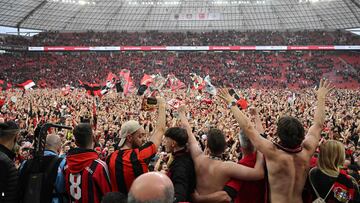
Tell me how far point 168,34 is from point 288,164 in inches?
2078

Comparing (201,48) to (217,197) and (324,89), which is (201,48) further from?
(217,197)

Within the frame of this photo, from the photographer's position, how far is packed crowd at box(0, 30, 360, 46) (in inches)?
1941

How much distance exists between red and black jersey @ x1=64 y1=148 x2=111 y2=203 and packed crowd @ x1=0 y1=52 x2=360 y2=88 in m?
41.4

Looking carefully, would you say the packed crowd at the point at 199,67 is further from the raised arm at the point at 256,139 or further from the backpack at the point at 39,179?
the backpack at the point at 39,179

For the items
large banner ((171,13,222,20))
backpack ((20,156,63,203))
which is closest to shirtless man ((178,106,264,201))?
backpack ((20,156,63,203))

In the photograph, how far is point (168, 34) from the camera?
54219 mm

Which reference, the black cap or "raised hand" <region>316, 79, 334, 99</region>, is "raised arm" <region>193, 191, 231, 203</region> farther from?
"raised hand" <region>316, 79, 334, 99</region>

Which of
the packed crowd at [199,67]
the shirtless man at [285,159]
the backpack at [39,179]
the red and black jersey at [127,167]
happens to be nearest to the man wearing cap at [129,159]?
the red and black jersey at [127,167]

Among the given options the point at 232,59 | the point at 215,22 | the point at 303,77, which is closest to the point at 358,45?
the point at 303,77

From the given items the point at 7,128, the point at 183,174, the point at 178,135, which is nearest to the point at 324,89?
the point at 178,135

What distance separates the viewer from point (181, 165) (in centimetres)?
289

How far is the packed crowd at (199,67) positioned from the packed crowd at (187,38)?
2.08 m

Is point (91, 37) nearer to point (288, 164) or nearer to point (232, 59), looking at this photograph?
point (232, 59)

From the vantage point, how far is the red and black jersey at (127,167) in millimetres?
2977
